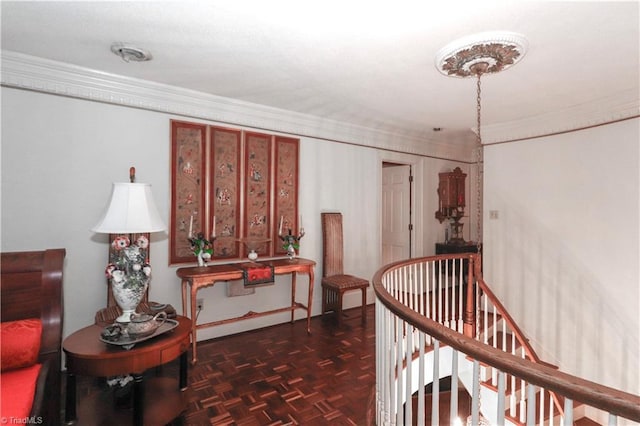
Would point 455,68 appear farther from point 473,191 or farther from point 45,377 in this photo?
point 473,191

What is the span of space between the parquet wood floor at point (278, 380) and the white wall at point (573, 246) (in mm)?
2376

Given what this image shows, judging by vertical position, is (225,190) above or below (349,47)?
below

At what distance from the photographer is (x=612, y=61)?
2781 mm

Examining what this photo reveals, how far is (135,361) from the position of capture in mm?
1957

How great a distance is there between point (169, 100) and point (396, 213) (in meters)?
4.16

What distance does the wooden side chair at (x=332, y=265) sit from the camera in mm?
4317

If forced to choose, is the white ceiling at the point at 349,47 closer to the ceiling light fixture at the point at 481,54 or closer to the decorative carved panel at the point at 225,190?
the ceiling light fixture at the point at 481,54

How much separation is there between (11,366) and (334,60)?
297 cm

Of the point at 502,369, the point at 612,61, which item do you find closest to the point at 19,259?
the point at 502,369

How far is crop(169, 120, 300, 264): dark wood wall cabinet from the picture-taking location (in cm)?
358

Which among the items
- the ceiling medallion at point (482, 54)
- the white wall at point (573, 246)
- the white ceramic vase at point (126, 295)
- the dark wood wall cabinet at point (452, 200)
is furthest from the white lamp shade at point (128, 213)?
the dark wood wall cabinet at point (452, 200)

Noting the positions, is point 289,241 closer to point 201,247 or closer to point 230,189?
point 230,189

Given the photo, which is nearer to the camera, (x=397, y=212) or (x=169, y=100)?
(x=169, y=100)

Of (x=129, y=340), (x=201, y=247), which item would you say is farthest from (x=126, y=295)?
(x=201, y=247)
